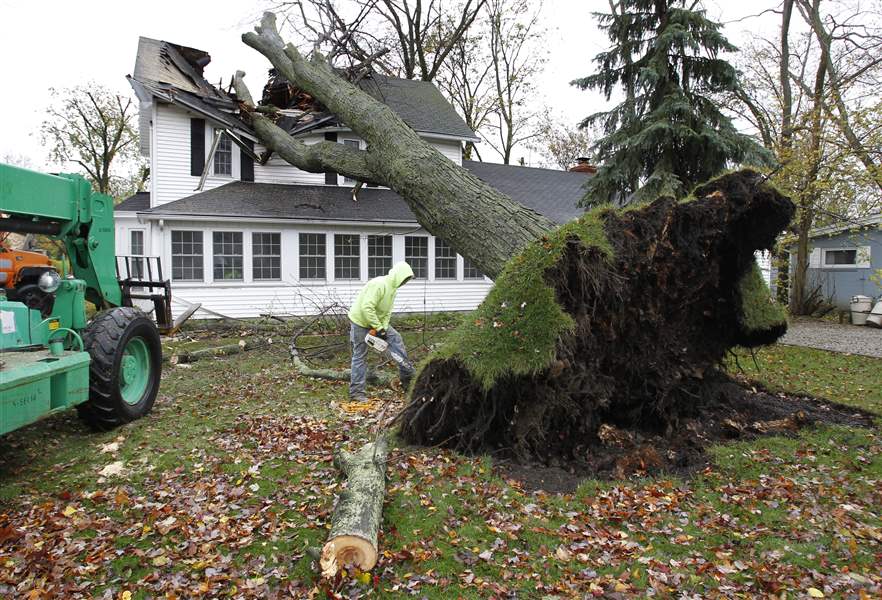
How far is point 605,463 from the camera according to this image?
4969mm

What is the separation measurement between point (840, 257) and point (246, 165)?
72.4 ft

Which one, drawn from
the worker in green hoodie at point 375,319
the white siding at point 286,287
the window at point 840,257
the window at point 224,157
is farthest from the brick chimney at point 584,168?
the worker in green hoodie at point 375,319

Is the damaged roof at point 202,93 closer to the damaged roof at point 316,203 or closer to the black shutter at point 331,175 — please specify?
the black shutter at point 331,175

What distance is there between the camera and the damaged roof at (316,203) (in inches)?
619

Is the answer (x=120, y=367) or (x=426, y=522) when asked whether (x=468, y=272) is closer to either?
(x=120, y=367)

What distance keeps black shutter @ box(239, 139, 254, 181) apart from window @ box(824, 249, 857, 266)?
2171cm

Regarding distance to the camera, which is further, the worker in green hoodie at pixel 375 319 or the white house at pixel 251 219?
the white house at pixel 251 219

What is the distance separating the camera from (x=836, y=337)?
14.8m

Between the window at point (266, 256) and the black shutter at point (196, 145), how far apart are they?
2.64 meters

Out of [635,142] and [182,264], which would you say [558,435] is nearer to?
[635,142]

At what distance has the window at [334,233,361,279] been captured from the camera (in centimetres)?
1766

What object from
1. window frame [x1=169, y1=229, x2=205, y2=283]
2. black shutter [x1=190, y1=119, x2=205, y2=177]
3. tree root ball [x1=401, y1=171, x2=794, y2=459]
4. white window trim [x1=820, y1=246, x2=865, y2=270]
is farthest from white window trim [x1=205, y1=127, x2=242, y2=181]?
white window trim [x1=820, y1=246, x2=865, y2=270]

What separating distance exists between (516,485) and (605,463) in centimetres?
93

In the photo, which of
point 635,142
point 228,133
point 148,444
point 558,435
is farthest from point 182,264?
point 558,435
